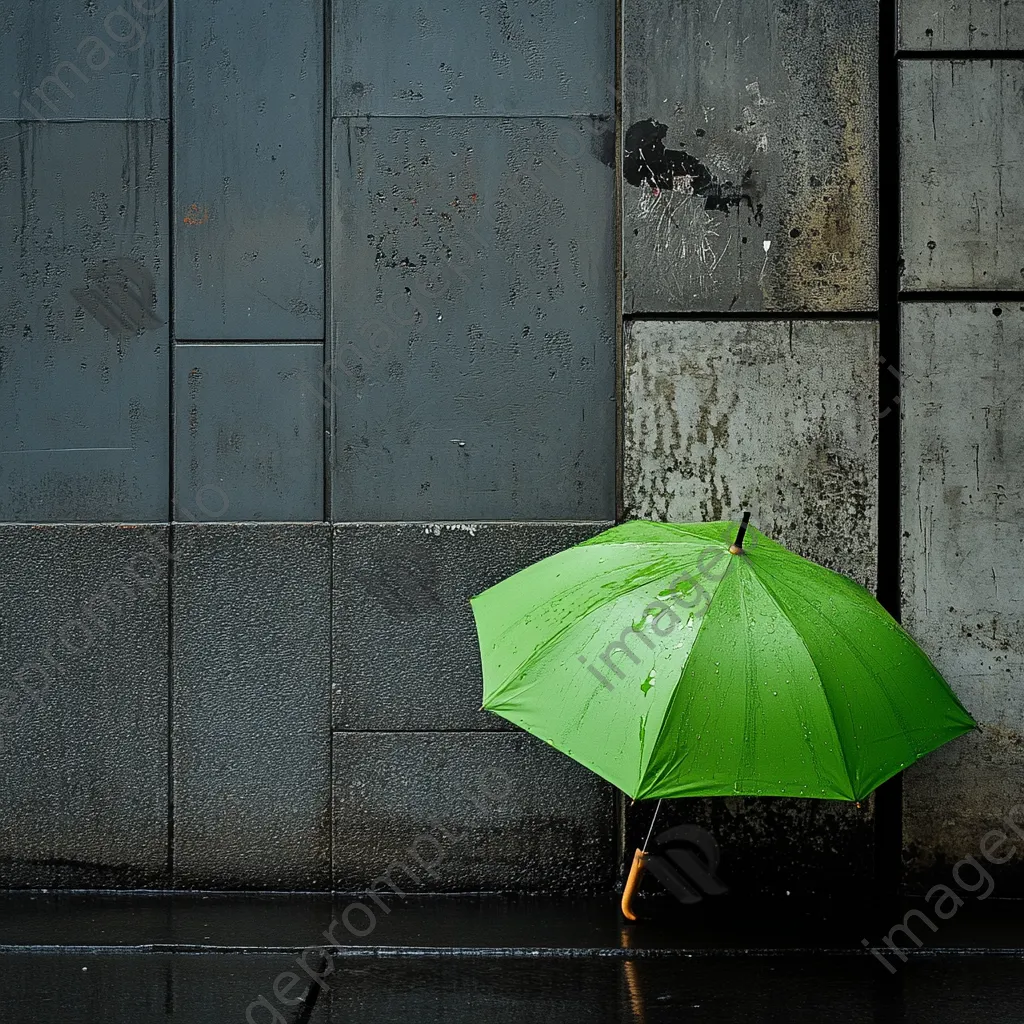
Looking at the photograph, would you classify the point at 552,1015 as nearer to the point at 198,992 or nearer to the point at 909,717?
the point at 198,992

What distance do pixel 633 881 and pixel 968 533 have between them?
2173 millimetres

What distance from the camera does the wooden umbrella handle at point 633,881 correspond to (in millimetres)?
4031

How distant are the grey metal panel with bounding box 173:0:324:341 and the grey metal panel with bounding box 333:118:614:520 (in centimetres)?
15

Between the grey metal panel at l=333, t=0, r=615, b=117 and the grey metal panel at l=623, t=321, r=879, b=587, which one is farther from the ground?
the grey metal panel at l=333, t=0, r=615, b=117

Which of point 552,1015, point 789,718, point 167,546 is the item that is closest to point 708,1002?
point 552,1015

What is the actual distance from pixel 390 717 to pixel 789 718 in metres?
2.13

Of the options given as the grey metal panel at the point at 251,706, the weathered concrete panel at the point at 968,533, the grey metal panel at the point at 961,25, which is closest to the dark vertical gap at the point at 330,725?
the grey metal panel at the point at 251,706

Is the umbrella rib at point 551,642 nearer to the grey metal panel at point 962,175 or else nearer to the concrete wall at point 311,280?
the concrete wall at point 311,280

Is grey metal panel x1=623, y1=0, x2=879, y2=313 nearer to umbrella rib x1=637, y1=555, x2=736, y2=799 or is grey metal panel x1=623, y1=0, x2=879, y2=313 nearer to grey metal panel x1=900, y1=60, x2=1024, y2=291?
grey metal panel x1=900, y1=60, x2=1024, y2=291

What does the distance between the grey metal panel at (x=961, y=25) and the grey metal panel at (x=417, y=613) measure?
8.58 ft

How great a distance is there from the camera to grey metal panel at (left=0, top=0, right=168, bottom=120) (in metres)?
4.93

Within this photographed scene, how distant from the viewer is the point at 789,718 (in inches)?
128

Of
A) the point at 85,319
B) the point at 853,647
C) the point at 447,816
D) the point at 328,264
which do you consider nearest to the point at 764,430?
the point at 853,647

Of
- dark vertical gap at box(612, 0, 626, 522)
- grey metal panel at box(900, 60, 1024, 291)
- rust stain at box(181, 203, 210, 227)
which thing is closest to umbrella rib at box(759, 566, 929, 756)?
dark vertical gap at box(612, 0, 626, 522)
